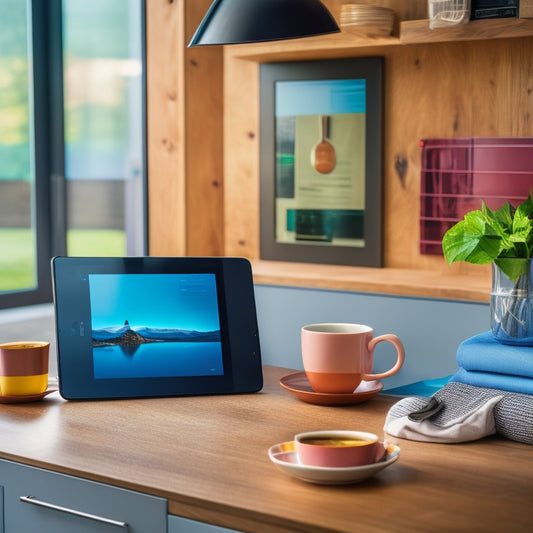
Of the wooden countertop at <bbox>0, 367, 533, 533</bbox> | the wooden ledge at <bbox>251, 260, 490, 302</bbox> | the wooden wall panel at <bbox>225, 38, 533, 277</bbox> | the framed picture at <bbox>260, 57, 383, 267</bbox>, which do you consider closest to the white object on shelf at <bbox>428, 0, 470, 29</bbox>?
the wooden wall panel at <bbox>225, 38, 533, 277</bbox>

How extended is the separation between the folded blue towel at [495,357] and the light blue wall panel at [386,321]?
3.83ft

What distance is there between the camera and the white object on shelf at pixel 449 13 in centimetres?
264

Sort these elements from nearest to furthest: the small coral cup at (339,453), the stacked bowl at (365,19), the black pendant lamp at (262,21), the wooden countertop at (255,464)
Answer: the wooden countertop at (255,464) → the small coral cup at (339,453) → the black pendant lamp at (262,21) → the stacked bowl at (365,19)

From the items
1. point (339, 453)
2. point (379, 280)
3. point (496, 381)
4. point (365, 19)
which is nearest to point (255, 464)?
point (339, 453)

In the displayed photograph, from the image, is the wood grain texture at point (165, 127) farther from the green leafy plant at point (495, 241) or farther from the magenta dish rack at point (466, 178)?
the green leafy plant at point (495, 241)

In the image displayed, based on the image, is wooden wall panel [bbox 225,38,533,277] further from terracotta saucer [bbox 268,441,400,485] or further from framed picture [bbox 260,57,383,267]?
terracotta saucer [bbox 268,441,400,485]

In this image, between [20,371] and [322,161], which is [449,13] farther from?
[20,371]

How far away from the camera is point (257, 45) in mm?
3176

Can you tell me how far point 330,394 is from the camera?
137 cm

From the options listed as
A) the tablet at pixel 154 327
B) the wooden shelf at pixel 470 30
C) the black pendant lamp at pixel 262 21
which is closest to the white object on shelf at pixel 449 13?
the wooden shelf at pixel 470 30

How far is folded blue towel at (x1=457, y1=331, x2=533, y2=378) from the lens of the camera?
4.10 feet

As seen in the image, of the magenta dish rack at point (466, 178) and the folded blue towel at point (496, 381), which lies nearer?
the folded blue towel at point (496, 381)

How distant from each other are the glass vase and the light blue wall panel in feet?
3.87

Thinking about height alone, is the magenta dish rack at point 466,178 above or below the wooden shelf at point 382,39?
below
